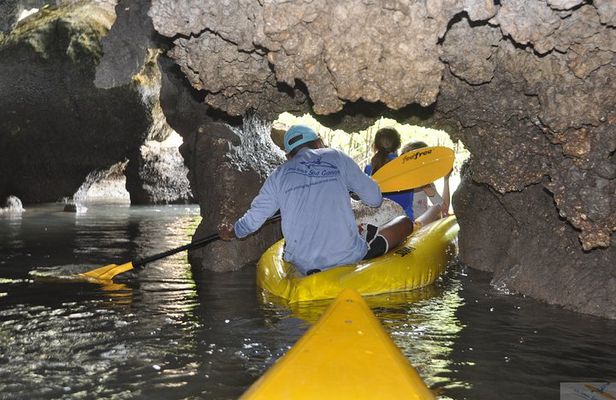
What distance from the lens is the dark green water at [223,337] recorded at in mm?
2869

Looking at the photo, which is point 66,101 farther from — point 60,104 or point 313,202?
point 313,202

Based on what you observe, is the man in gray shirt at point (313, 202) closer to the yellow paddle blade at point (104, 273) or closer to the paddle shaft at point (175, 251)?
the paddle shaft at point (175, 251)

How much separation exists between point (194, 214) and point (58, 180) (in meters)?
3.40

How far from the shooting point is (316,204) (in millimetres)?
4363

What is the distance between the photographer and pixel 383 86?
3.69 meters

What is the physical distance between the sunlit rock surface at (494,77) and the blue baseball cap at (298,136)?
357 millimetres

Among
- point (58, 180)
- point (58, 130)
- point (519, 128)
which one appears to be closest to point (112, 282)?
point (519, 128)

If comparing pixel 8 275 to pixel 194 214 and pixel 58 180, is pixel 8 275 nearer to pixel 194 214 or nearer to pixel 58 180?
pixel 194 214

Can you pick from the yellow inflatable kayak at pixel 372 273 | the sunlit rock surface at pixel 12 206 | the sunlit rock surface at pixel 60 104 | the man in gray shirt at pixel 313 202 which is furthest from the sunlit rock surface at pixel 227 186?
the sunlit rock surface at pixel 12 206

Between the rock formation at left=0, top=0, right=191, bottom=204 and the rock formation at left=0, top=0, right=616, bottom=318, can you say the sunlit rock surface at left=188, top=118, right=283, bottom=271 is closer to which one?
the rock formation at left=0, top=0, right=616, bottom=318

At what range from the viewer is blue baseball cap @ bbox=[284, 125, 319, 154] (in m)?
4.41

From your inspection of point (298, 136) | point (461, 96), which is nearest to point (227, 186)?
point (298, 136)

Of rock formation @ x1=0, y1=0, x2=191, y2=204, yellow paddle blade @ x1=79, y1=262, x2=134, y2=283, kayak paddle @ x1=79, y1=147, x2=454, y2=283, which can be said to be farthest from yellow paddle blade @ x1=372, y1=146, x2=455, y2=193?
rock formation @ x1=0, y1=0, x2=191, y2=204

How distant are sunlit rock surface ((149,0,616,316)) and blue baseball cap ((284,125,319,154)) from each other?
357 millimetres
